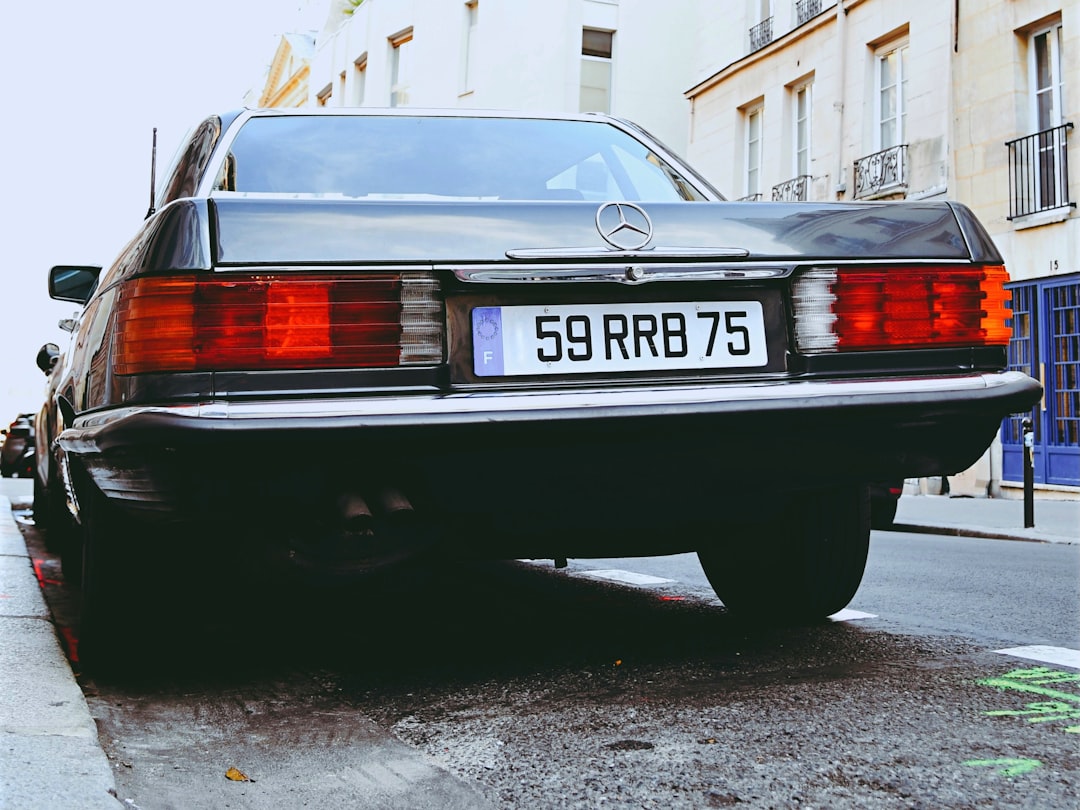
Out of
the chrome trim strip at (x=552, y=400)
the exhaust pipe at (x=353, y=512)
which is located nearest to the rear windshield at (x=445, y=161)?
the chrome trim strip at (x=552, y=400)

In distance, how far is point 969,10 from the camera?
644 inches

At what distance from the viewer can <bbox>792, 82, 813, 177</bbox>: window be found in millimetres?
20031

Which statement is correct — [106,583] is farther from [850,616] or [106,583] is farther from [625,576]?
[625,576]

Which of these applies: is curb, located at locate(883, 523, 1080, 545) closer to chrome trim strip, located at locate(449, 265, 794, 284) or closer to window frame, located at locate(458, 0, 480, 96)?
chrome trim strip, located at locate(449, 265, 794, 284)

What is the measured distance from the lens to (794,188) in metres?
19.7

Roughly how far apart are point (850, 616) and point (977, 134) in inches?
524

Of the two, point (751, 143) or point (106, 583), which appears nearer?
point (106, 583)

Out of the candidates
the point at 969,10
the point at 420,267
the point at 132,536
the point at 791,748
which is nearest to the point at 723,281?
the point at 420,267

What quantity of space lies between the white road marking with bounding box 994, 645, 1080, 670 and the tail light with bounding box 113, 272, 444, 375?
6.27 feet

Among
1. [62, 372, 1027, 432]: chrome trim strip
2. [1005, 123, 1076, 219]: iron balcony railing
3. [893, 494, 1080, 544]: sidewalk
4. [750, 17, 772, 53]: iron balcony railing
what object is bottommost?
[893, 494, 1080, 544]: sidewalk

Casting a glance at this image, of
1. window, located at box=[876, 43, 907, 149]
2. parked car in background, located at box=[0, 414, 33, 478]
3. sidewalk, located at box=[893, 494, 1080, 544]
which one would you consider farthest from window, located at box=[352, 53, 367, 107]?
sidewalk, located at box=[893, 494, 1080, 544]

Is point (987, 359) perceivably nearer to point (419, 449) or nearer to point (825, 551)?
point (825, 551)

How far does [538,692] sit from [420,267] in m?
1.13

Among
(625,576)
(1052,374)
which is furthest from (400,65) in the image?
(625,576)
